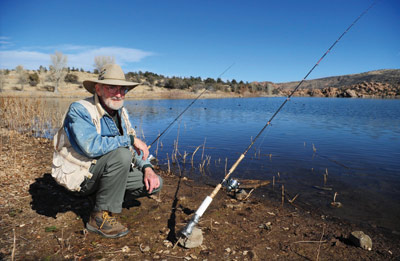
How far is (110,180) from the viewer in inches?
123

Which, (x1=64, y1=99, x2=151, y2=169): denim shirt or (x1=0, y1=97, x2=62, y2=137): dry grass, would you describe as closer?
(x1=64, y1=99, x2=151, y2=169): denim shirt

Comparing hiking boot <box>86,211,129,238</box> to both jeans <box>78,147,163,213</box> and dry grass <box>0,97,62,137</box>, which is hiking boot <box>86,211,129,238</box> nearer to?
jeans <box>78,147,163,213</box>

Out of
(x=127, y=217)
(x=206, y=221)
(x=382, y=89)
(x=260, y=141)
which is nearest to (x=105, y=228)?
(x=127, y=217)

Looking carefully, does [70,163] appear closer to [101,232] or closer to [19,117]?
[101,232]

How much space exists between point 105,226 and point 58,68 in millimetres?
65141

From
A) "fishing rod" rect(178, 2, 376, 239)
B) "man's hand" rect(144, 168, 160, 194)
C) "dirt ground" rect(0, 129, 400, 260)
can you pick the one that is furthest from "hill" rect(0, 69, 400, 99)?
"man's hand" rect(144, 168, 160, 194)

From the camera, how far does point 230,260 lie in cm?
287

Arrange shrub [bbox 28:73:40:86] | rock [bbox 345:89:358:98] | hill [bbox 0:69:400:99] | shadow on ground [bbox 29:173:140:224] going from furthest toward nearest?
1. rock [bbox 345:89:358:98]
2. shrub [bbox 28:73:40:86]
3. hill [bbox 0:69:400:99]
4. shadow on ground [bbox 29:173:140:224]

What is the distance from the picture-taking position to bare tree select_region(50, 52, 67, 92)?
56.0 metres

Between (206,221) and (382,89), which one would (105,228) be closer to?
(206,221)

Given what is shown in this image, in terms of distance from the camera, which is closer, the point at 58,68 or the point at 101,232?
the point at 101,232

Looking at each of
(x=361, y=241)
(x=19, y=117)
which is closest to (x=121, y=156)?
(x=361, y=241)

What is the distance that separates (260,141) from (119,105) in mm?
9686

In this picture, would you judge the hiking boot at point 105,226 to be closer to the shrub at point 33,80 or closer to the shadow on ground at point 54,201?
the shadow on ground at point 54,201
